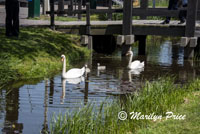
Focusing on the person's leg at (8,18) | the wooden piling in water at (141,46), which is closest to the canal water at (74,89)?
the wooden piling in water at (141,46)

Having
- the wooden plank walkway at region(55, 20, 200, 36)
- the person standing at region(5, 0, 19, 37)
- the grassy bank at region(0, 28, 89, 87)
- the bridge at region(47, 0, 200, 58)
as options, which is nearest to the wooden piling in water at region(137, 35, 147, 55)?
the bridge at region(47, 0, 200, 58)

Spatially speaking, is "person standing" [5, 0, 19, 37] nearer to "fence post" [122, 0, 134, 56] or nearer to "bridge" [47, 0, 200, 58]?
"bridge" [47, 0, 200, 58]

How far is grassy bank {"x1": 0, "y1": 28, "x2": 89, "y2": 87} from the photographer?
1542 cm

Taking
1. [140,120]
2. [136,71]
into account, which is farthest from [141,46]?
[140,120]

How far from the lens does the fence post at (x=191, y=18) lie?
67.3ft

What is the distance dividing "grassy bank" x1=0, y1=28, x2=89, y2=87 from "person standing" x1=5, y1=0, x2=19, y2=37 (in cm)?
32

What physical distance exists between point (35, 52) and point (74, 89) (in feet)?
14.6

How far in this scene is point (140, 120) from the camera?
30.7 feet

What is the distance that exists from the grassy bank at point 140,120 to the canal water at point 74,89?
92 cm

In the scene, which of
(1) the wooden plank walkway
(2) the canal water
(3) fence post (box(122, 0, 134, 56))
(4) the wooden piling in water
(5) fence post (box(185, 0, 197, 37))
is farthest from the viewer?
(4) the wooden piling in water

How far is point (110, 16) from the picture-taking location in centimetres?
3070

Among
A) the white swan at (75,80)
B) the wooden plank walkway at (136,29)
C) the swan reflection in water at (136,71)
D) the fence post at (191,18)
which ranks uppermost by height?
the fence post at (191,18)

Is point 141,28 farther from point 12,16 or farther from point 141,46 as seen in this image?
point 12,16

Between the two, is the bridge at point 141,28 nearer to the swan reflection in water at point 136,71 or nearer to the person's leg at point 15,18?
the swan reflection in water at point 136,71
